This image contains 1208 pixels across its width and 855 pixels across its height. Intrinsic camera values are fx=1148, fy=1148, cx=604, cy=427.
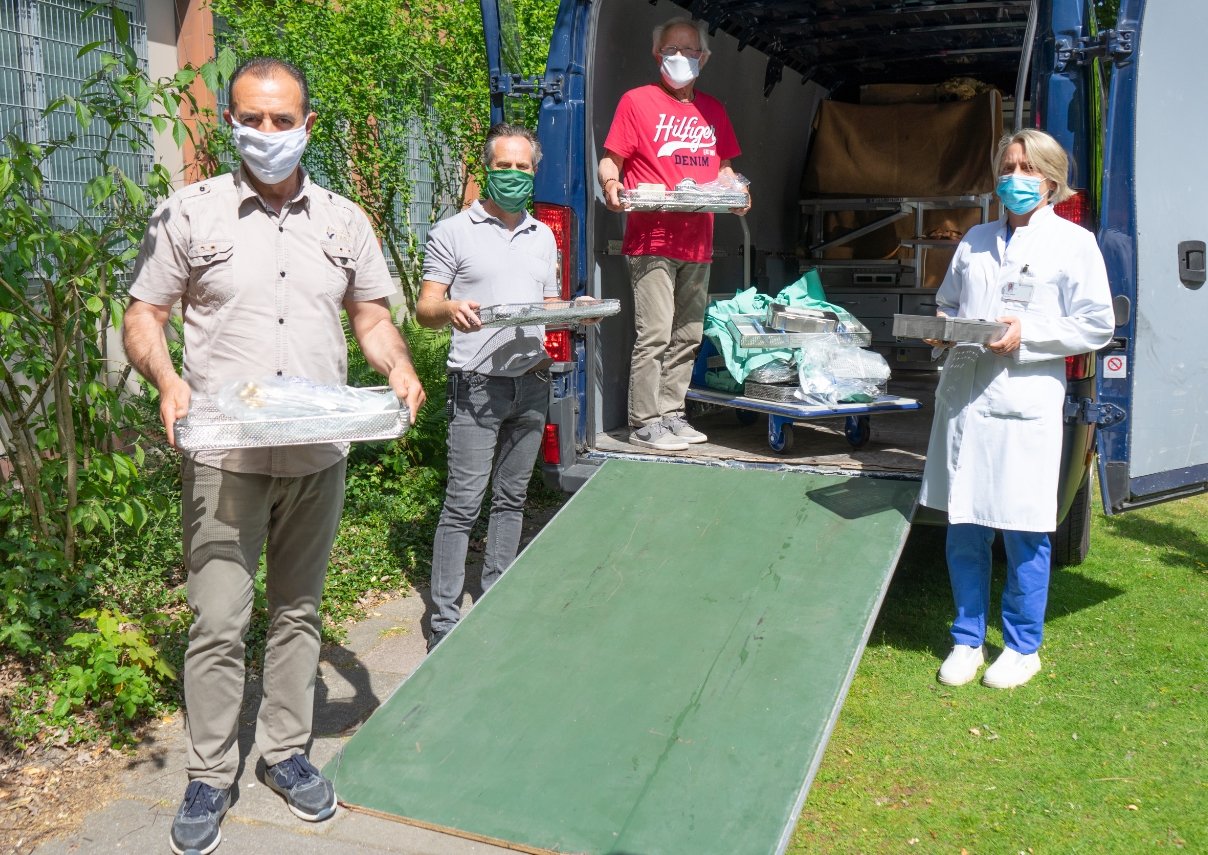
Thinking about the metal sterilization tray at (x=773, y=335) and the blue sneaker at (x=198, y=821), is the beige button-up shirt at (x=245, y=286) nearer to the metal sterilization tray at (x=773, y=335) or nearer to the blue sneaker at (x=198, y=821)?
the blue sneaker at (x=198, y=821)

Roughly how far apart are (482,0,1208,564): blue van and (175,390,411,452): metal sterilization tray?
6.29 feet

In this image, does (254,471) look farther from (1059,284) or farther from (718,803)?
(1059,284)

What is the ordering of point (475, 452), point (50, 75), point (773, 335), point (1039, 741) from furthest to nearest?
point (50, 75), point (773, 335), point (475, 452), point (1039, 741)

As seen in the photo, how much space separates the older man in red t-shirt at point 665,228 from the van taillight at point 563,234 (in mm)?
337

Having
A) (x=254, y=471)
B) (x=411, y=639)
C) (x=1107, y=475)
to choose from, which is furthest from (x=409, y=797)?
(x=1107, y=475)

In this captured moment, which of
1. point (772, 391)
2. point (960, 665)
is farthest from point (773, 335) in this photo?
point (960, 665)

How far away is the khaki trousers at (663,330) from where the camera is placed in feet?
17.3

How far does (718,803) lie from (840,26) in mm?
6018

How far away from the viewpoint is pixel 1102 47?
404cm

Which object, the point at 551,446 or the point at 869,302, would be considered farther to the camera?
the point at 869,302

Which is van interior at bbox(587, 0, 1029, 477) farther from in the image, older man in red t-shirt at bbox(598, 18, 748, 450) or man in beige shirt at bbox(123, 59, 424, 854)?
man in beige shirt at bbox(123, 59, 424, 854)

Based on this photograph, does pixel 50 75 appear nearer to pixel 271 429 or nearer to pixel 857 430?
pixel 857 430

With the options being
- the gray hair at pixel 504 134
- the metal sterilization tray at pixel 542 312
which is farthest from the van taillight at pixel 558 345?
the gray hair at pixel 504 134

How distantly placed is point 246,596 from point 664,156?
9.61 ft
